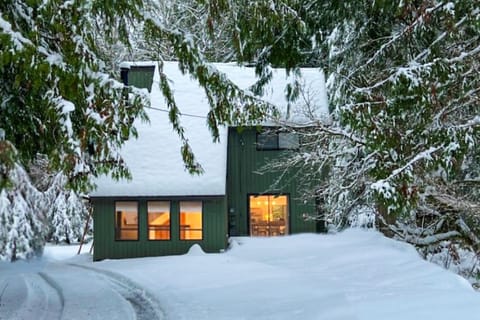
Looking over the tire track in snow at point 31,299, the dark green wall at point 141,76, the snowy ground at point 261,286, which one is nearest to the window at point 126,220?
the snowy ground at point 261,286

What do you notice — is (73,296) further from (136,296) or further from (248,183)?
(248,183)

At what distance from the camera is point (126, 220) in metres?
15.9

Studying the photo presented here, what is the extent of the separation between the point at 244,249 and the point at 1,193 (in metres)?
11.3

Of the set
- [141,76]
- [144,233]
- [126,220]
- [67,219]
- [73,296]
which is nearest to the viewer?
[73,296]

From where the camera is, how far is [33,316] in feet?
29.1

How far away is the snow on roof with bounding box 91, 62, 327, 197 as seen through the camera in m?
15.3

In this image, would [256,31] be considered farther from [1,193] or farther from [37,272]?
[37,272]

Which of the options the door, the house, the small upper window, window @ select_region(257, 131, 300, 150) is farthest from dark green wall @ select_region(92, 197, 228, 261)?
the small upper window

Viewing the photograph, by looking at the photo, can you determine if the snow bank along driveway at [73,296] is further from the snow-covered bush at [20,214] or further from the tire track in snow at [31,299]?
the snow-covered bush at [20,214]

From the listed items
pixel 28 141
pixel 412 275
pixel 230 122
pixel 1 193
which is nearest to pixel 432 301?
pixel 412 275

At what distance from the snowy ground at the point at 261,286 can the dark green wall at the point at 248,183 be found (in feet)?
5.45

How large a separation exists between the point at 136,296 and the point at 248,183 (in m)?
7.96

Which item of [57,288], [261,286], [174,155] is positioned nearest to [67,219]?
[174,155]

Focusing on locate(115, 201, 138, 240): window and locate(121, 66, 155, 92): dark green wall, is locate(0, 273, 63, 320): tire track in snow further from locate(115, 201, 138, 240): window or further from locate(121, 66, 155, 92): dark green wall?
locate(121, 66, 155, 92): dark green wall
